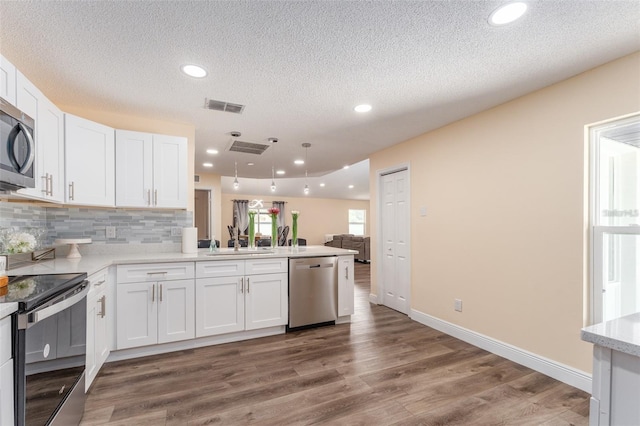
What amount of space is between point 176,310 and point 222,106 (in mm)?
2009

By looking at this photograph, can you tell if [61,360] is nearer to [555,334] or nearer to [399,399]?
[399,399]

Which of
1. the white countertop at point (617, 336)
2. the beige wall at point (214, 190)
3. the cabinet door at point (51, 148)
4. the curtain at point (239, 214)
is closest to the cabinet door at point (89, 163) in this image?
the cabinet door at point (51, 148)

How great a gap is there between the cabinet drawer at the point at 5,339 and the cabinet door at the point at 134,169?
1.91 m

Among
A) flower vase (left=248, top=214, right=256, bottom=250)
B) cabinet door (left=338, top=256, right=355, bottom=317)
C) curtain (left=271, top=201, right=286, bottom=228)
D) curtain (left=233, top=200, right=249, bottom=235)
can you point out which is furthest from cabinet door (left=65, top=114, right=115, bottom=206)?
curtain (left=271, top=201, right=286, bottom=228)

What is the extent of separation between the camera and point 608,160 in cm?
222

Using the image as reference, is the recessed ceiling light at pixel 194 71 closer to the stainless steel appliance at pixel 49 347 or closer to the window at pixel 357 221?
the stainless steel appliance at pixel 49 347

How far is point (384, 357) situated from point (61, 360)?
2354mm

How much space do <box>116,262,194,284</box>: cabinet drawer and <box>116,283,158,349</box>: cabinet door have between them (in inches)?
2.1

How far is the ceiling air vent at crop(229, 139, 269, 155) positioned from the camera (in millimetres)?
4156

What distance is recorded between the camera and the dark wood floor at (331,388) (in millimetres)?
1904

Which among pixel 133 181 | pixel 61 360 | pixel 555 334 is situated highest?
pixel 133 181

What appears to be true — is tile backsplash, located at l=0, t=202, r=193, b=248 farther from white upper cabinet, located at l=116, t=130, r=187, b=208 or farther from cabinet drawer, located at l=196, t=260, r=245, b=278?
cabinet drawer, located at l=196, t=260, r=245, b=278

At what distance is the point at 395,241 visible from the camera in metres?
4.29

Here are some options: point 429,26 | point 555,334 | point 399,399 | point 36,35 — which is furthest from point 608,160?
point 36,35
